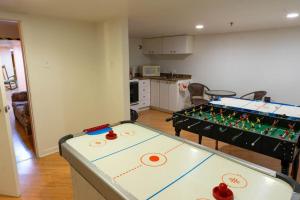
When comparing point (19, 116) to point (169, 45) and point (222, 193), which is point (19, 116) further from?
point (222, 193)

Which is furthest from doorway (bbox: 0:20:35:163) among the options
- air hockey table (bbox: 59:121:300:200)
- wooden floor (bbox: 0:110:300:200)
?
air hockey table (bbox: 59:121:300:200)

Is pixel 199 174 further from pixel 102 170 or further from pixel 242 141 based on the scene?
pixel 242 141

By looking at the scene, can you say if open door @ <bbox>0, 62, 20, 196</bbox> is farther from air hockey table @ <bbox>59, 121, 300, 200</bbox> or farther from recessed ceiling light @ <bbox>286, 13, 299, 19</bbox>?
recessed ceiling light @ <bbox>286, 13, 299, 19</bbox>

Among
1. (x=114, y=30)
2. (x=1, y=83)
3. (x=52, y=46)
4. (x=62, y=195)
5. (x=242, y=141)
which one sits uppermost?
(x=114, y=30)

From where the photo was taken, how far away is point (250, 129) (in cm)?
210

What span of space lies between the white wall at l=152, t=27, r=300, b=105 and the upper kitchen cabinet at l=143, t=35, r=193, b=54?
1.11 feet

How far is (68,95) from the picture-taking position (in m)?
3.30

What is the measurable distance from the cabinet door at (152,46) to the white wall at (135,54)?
0.59 feet

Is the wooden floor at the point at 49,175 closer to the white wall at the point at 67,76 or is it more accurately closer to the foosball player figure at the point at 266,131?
the white wall at the point at 67,76

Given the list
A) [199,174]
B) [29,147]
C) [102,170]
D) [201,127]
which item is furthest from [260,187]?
[29,147]

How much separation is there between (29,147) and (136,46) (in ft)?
13.3

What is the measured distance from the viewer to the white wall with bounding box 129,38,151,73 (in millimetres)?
5982

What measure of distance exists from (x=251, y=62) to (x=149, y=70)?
2.78 metres

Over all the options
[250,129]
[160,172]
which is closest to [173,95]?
[250,129]
